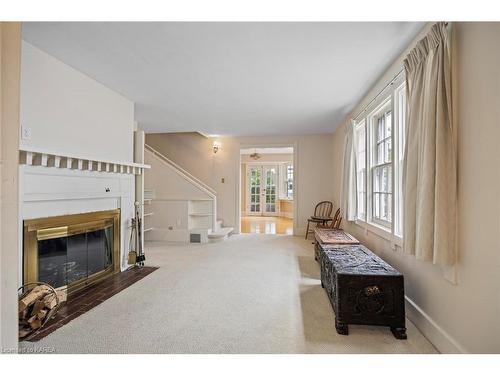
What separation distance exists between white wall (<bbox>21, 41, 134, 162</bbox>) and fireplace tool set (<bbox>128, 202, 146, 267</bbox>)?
36.6 inches

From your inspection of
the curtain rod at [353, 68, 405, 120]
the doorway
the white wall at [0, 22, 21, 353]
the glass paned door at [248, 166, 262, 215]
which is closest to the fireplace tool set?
the white wall at [0, 22, 21, 353]

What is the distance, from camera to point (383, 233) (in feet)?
9.14

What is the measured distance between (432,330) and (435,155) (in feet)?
4.19

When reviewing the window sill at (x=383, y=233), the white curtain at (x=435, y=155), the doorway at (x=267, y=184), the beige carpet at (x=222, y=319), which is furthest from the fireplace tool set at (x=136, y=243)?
the doorway at (x=267, y=184)

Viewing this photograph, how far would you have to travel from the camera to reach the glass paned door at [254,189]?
1021 cm

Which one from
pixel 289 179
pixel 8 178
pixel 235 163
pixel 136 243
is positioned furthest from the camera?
pixel 289 179

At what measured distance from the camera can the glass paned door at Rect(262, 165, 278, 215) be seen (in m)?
10.1

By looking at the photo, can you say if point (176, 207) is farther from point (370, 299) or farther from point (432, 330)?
point (432, 330)

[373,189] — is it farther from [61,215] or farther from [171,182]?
[171,182]

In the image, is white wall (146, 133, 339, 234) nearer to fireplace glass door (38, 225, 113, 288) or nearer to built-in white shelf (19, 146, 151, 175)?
built-in white shelf (19, 146, 151, 175)

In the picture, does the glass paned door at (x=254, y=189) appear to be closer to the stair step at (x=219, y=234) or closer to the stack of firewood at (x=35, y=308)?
the stair step at (x=219, y=234)

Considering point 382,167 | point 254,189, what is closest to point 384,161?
point 382,167

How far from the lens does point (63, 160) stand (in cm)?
253

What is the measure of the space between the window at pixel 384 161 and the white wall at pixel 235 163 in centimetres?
219
